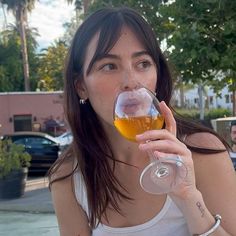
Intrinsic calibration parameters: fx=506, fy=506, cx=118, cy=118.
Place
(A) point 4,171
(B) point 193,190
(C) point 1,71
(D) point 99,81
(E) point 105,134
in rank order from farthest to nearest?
(C) point 1,71 < (A) point 4,171 < (E) point 105,134 < (D) point 99,81 < (B) point 193,190

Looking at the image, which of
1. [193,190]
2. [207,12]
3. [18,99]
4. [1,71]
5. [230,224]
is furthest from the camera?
[1,71]

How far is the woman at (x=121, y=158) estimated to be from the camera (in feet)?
4.79

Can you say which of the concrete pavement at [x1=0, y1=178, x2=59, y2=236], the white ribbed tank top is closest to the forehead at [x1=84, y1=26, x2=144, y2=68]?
the white ribbed tank top

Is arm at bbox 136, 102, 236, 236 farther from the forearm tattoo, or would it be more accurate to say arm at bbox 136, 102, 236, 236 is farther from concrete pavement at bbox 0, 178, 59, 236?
concrete pavement at bbox 0, 178, 59, 236

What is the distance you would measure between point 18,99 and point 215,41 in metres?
27.5

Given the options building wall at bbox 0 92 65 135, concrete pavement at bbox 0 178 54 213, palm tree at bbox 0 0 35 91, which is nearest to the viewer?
concrete pavement at bbox 0 178 54 213

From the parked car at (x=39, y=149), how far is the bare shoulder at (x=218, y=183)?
49.1 ft

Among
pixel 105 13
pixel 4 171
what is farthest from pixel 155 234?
pixel 4 171

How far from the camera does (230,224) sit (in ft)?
4.78

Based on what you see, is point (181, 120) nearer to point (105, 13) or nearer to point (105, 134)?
point (105, 134)

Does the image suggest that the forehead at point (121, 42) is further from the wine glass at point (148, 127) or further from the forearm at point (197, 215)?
the forearm at point (197, 215)

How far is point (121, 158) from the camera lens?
1.78 metres

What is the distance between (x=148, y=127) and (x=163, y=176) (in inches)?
5.1

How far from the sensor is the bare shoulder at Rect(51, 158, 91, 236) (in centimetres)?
172
